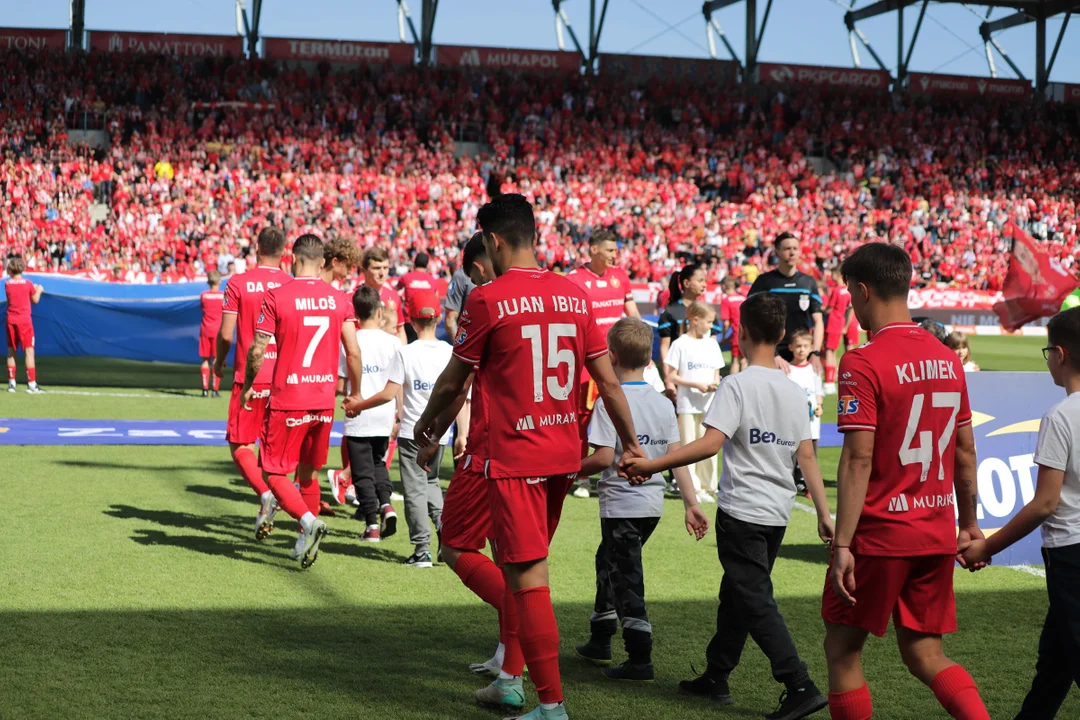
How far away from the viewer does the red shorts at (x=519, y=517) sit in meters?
4.21

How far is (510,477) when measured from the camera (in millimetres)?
4219

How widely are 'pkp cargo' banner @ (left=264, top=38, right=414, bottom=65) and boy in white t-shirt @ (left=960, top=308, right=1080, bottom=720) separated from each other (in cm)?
3971

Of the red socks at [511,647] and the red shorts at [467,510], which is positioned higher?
the red shorts at [467,510]

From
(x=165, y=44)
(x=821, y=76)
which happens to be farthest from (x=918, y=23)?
(x=165, y=44)

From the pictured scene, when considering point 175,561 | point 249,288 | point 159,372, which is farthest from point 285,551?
point 159,372

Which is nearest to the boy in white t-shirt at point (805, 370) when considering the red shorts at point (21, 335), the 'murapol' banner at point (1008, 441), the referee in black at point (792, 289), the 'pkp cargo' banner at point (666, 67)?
the referee in black at point (792, 289)

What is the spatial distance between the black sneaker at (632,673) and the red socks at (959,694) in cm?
163

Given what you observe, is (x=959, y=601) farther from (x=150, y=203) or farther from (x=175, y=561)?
(x=150, y=203)

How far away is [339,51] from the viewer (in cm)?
4172

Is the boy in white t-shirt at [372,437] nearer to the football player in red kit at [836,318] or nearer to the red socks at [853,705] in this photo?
the red socks at [853,705]

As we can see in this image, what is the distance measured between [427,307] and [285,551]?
6.53 feet

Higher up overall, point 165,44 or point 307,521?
point 165,44

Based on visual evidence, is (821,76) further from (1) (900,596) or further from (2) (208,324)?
(1) (900,596)

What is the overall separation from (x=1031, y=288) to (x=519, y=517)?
288 inches
